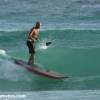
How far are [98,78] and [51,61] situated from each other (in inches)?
157

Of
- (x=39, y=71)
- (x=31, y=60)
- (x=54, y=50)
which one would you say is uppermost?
(x=54, y=50)

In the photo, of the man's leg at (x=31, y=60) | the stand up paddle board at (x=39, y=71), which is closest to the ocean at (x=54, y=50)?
the stand up paddle board at (x=39, y=71)

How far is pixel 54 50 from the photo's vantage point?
29391mm

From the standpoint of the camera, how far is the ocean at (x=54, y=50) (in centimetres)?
2208

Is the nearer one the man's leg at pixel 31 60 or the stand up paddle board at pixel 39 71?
the stand up paddle board at pixel 39 71

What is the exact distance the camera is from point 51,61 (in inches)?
1082

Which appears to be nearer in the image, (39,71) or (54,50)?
(39,71)

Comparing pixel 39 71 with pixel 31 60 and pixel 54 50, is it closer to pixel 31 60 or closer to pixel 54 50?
pixel 31 60

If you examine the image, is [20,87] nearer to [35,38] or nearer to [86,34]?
[35,38]

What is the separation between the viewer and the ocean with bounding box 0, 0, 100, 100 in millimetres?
22078

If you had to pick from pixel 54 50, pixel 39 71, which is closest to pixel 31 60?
pixel 39 71

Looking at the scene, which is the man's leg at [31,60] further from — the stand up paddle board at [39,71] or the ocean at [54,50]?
the ocean at [54,50]

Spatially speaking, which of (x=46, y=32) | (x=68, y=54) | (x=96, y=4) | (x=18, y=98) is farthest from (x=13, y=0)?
(x=18, y=98)

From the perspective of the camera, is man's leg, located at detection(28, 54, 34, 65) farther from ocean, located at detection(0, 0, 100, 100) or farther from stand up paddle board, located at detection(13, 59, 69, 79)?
ocean, located at detection(0, 0, 100, 100)
